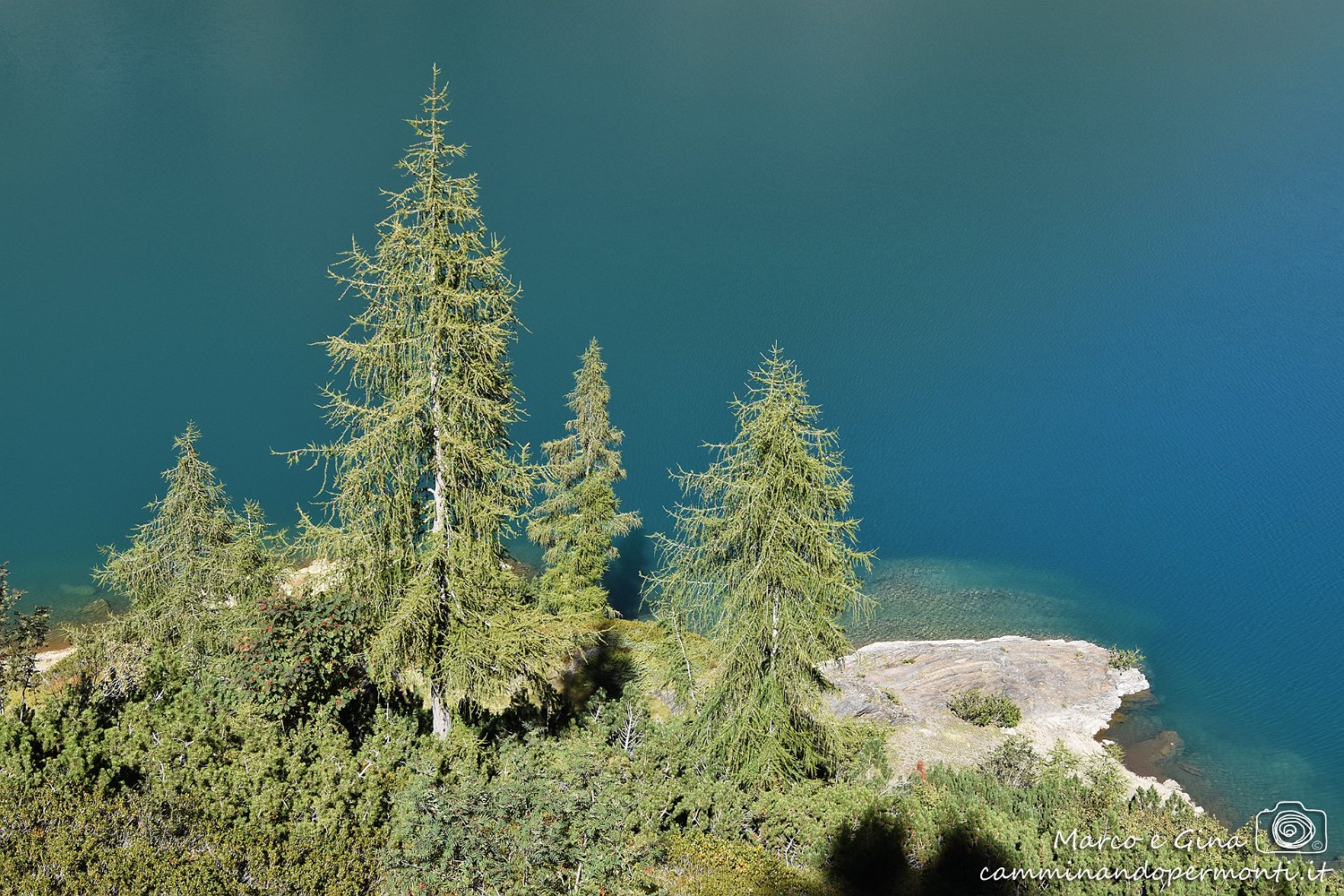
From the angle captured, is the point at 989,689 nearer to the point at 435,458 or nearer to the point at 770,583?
the point at 770,583

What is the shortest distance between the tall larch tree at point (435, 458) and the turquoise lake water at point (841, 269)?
21.1 meters

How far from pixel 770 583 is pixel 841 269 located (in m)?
51.4

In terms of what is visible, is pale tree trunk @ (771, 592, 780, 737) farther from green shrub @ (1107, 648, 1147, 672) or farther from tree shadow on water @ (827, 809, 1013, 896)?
green shrub @ (1107, 648, 1147, 672)

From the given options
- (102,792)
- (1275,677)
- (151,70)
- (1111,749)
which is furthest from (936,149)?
(102,792)

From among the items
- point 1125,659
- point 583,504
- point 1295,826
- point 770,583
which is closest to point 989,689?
point 1125,659

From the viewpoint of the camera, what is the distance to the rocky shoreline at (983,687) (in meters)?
24.9

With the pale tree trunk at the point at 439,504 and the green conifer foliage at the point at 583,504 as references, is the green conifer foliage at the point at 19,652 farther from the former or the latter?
the green conifer foliage at the point at 583,504

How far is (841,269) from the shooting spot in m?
63.4

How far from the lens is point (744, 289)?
60.1 metres

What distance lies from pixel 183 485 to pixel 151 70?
7864 centimetres

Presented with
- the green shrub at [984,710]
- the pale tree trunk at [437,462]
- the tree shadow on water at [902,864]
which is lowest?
the tree shadow on water at [902,864]

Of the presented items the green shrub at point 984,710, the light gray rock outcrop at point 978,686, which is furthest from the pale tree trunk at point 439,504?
the green shrub at point 984,710

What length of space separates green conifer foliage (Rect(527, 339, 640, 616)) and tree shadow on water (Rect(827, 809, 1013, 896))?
39.9ft

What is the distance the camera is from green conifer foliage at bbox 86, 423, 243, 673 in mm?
21406
